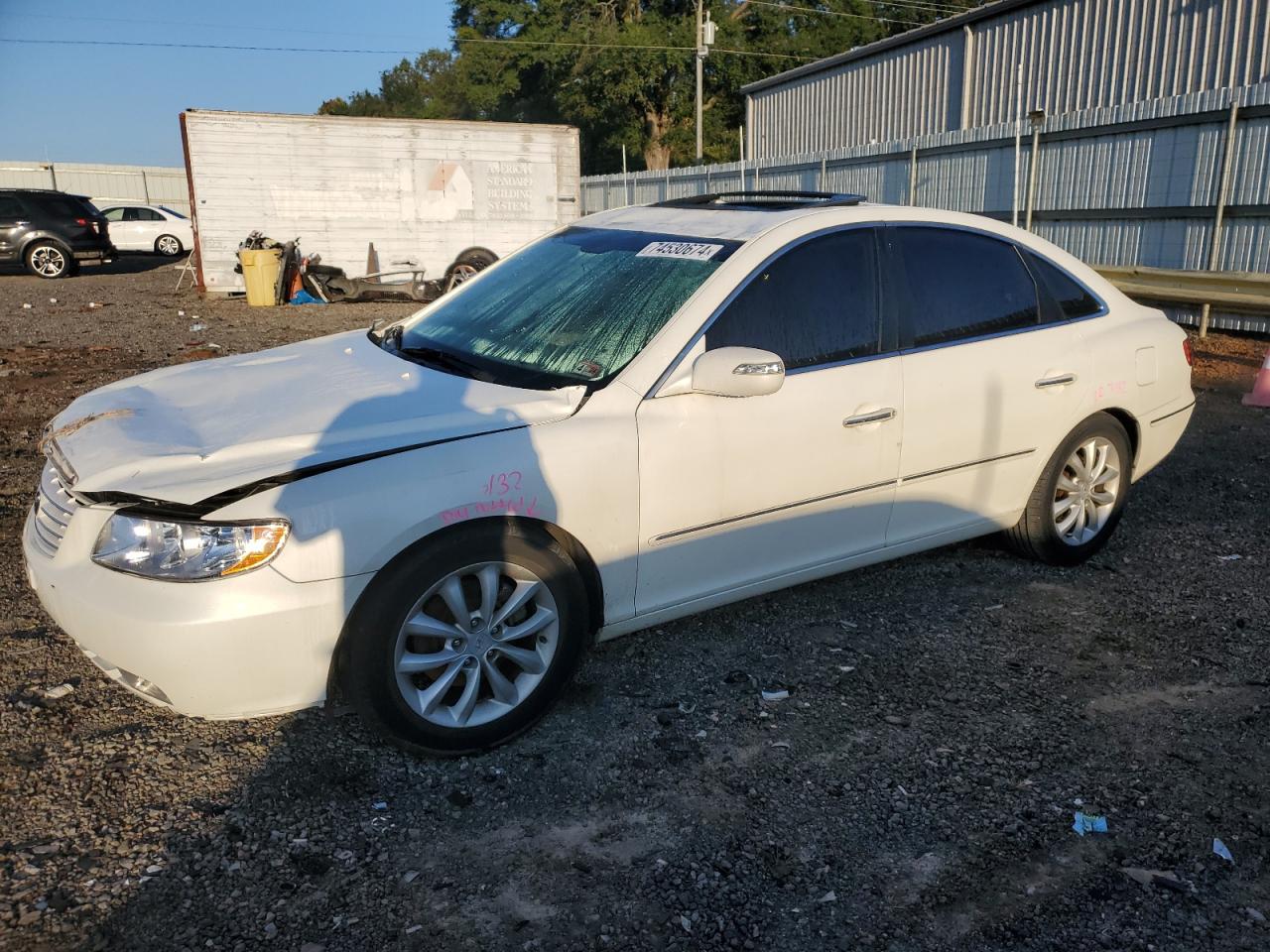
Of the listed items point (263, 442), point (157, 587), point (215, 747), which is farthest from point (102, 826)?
point (263, 442)

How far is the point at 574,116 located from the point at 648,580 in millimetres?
47223

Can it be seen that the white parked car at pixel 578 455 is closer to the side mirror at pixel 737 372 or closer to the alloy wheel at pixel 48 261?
the side mirror at pixel 737 372

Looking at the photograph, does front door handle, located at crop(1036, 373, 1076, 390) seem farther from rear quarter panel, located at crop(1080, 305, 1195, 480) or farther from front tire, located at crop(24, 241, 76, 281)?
front tire, located at crop(24, 241, 76, 281)

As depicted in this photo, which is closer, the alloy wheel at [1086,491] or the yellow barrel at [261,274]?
the alloy wheel at [1086,491]

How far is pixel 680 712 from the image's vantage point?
11.7 feet

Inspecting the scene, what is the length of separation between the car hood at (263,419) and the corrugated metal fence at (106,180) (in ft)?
130

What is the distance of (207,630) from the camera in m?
2.75

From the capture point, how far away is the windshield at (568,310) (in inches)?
142

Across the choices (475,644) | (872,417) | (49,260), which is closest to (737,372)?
(872,417)

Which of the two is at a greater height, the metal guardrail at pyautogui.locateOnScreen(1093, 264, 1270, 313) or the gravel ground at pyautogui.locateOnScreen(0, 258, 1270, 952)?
the metal guardrail at pyautogui.locateOnScreen(1093, 264, 1270, 313)

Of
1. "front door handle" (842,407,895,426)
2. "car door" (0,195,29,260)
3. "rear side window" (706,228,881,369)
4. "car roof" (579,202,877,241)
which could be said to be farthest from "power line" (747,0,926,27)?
"front door handle" (842,407,895,426)

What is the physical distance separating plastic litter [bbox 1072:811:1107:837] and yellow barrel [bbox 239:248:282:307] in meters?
15.4

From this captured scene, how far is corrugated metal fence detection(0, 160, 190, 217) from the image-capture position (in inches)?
1590

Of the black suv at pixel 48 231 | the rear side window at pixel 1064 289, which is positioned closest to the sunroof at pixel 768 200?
the rear side window at pixel 1064 289
